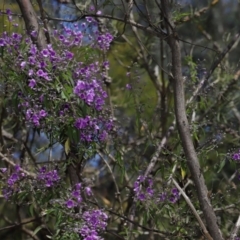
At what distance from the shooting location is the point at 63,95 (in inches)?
97.6

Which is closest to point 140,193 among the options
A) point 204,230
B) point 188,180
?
point 204,230

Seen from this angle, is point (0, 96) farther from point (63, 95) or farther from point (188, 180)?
point (188, 180)

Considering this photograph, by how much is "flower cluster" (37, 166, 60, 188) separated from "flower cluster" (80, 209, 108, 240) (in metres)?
0.23

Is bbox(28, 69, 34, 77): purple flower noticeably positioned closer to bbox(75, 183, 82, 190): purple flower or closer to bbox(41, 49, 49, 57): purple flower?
bbox(41, 49, 49, 57): purple flower

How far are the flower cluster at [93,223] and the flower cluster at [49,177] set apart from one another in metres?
0.23

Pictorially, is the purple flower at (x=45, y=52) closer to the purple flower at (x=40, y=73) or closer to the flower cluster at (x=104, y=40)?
the purple flower at (x=40, y=73)

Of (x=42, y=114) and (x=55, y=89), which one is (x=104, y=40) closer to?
(x=55, y=89)

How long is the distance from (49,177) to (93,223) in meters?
0.32

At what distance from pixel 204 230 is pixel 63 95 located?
0.76 meters

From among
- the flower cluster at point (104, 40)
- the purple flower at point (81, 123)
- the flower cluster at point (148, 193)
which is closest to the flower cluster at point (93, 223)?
the flower cluster at point (148, 193)

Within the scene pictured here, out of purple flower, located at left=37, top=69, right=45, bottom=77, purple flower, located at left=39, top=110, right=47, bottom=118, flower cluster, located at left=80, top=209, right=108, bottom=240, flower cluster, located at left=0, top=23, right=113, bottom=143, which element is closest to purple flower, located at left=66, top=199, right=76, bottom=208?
flower cluster, located at left=80, top=209, right=108, bottom=240

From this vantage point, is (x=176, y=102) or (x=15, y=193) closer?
(x=176, y=102)

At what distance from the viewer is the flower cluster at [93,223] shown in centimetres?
248

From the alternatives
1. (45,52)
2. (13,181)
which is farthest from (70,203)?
(45,52)
